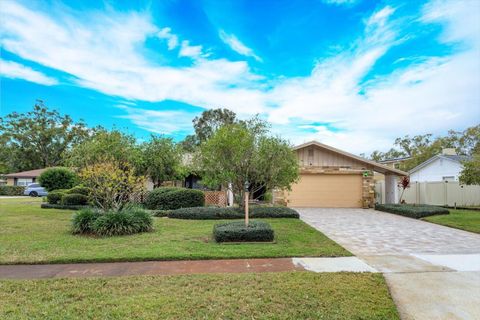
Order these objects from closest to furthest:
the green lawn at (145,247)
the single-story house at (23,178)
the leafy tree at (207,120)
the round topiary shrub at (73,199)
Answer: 1. the green lawn at (145,247)
2. the round topiary shrub at (73,199)
3. the single-story house at (23,178)
4. the leafy tree at (207,120)

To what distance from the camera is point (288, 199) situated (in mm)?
18250

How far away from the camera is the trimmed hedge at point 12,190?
3375cm

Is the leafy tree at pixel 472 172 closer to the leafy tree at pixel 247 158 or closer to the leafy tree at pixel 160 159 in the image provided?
the leafy tree at pixel 247 158

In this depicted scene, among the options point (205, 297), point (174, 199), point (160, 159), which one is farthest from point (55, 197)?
point (205, 297)

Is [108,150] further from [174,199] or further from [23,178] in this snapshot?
[23,178]

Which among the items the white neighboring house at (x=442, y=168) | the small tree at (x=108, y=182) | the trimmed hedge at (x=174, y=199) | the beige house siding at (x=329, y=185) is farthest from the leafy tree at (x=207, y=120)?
the small tree at (x=108, y=182)

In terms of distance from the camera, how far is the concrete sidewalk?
16.3 ft

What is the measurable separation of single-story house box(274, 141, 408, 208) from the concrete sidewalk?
12840 mm

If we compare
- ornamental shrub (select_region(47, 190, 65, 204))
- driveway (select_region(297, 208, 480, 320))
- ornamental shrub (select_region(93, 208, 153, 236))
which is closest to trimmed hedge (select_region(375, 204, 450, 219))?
driveway (select_region(297, 208, 480, 320))

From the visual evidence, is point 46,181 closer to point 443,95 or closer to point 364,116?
point 364,116

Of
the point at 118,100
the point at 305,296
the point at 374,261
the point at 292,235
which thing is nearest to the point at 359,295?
the point at 305,296

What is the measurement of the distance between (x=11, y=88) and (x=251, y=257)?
62.5ft

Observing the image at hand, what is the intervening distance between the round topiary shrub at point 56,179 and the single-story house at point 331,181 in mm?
15639

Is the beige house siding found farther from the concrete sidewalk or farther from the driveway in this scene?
the concrete sidewalk
